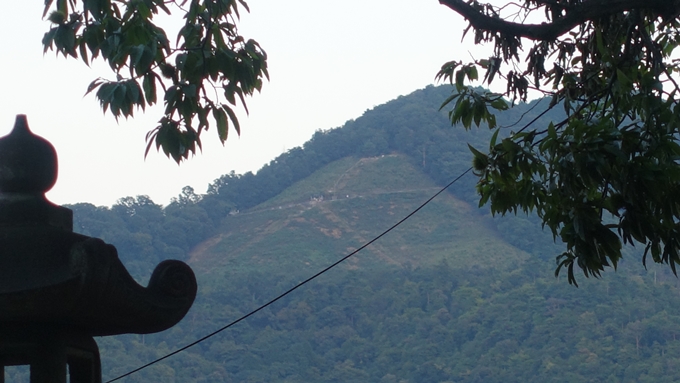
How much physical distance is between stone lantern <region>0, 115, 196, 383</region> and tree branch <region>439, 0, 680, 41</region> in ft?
5.89

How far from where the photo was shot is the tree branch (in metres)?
3.95

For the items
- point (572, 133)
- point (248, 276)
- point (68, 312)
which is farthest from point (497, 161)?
point (248, 276)

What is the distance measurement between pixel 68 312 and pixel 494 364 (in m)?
61.9

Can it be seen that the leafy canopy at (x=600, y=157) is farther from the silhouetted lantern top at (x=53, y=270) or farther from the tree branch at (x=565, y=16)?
the silhouetted lantern top at (x=53, y=270)

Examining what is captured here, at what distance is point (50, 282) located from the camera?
2701 mm

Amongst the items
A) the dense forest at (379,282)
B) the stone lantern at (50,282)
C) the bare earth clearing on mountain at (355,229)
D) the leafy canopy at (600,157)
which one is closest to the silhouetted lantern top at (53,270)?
the stone lantern at (50,282)

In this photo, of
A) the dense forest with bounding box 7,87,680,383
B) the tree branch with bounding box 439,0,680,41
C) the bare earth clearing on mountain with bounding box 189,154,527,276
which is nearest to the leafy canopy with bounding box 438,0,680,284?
the tree branch with bounding box 439,0,680,41

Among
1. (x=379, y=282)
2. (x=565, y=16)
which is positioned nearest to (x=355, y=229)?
(x=379, y=282)

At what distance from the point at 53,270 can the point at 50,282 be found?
58mm

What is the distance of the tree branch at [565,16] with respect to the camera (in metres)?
3.95

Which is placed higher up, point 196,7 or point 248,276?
point 196,7

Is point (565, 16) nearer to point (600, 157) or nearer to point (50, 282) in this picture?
point (600, 157)

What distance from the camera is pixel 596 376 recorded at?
191 ft

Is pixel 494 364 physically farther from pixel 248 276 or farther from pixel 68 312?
pixel 68 312
